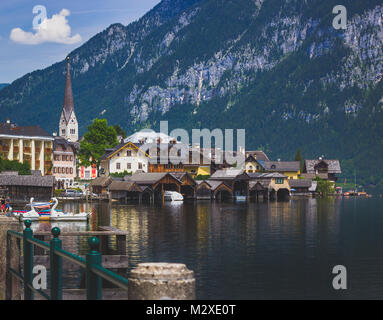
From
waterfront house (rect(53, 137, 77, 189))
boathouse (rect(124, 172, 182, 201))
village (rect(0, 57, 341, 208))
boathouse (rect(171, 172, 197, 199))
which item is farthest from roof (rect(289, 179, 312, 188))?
waterfront house (rect(53, 137, 77, 189))

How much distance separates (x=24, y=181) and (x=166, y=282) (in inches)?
4174

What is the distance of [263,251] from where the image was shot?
5050cm

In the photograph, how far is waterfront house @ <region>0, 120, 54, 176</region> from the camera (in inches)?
5782

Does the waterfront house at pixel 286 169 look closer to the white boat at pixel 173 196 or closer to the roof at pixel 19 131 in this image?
the white boat at pixel 173 196

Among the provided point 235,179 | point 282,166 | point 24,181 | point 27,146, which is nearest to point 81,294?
point 24,181

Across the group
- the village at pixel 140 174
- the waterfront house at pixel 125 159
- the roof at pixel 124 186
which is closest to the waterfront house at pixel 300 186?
the village at pixel 140 174

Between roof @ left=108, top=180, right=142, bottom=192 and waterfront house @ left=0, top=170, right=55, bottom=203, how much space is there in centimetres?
2540

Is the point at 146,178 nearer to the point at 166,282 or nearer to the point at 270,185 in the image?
the point at 270,185

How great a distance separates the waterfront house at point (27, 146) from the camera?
482 ft

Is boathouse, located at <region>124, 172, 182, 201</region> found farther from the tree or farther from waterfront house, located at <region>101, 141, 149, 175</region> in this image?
the tree
